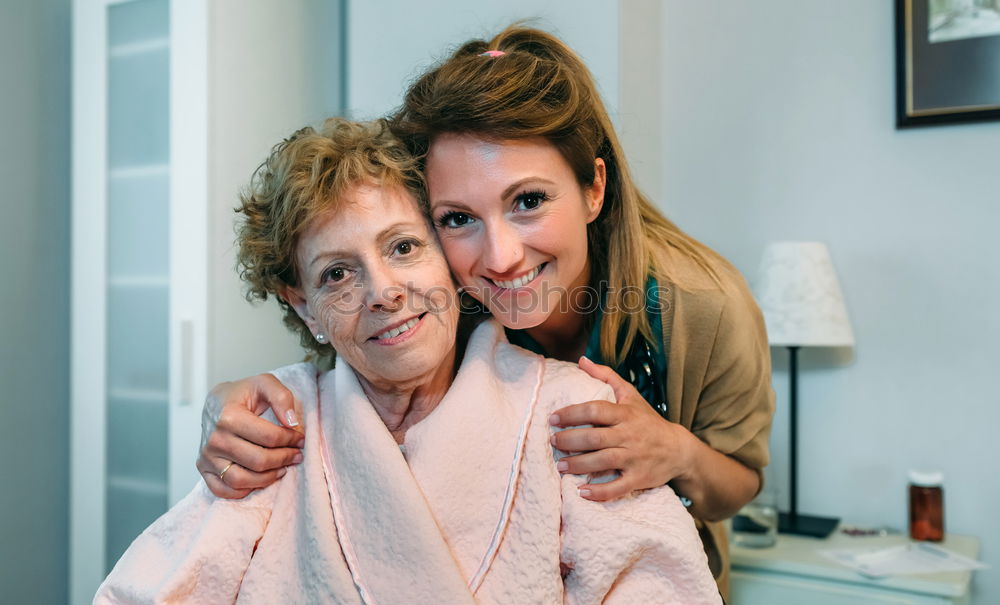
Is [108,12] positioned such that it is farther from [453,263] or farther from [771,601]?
[771,601]

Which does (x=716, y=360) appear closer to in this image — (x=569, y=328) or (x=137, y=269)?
(x=569, y=328)

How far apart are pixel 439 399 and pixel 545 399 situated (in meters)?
0.19

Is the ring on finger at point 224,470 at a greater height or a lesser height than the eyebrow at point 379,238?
lesser

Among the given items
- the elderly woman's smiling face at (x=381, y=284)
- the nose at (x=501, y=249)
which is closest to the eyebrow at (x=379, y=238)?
the elderly woman's smiling face at (x=381, y=284)

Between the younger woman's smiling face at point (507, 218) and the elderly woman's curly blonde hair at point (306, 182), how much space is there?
55mm

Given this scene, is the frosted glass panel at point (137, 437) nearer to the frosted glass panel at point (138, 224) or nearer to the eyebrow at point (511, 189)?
the frosted glass panel at point (138, 224)

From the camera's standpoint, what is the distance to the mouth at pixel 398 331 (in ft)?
3.41

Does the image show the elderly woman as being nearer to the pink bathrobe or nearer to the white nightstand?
the pink bathrobe

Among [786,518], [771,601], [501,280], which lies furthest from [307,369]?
[786,518]

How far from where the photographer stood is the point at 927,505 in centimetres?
199

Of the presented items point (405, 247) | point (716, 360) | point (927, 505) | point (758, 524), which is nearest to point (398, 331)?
point (405, 247)

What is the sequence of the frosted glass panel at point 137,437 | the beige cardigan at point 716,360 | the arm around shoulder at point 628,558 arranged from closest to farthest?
the arm around shoulder at point 628,558 → the beige cardigan at point 716,360 → the frosted glass panel at point 137,437

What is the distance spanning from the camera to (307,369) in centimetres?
121

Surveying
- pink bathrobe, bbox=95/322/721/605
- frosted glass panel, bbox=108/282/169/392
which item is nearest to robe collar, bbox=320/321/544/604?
pink bathrobe, bbox=95/322/721/605
